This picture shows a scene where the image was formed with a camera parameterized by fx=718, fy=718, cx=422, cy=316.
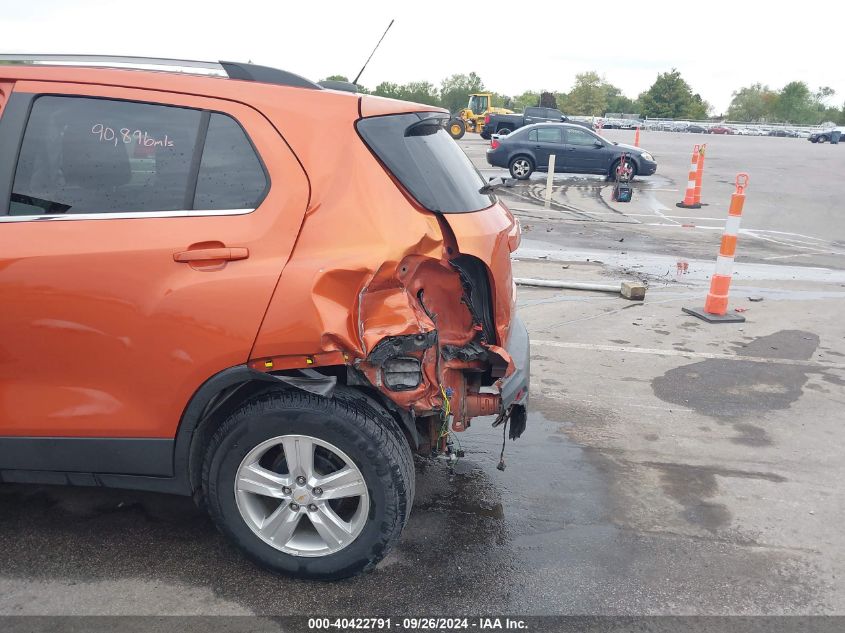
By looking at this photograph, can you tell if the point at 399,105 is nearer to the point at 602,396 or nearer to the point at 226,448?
the point at 226,448

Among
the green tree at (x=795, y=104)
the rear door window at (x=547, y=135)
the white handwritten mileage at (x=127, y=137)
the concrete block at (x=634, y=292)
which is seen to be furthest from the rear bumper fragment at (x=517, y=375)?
the green tree at (x=795, y=104)

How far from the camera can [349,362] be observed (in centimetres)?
280

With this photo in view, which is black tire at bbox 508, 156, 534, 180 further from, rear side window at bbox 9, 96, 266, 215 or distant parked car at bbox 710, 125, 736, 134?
distant parked car at bbox 710, 125, 736, 134

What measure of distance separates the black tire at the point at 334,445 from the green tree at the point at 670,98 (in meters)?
119

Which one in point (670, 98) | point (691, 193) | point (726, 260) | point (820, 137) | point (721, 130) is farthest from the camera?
point (670, 98)

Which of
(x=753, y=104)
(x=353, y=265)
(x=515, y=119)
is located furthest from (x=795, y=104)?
(x=353, y=265)

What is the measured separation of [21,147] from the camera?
2910 mm

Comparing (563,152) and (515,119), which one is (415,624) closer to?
(563,152)

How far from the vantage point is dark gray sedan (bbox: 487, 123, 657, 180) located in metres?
19.6

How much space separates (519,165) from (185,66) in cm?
1753

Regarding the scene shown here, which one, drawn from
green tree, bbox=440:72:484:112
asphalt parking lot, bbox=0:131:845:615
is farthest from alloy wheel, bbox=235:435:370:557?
green tree, bbox=440:72:484:112

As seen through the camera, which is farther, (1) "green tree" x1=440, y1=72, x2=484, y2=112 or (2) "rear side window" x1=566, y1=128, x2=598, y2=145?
(1) "green tree" x1=440, y1=72, x2=484, y2=112

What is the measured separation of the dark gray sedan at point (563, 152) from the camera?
1959cm

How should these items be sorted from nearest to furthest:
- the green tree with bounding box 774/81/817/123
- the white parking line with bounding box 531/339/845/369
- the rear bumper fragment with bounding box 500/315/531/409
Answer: the rear bumper fragment with bounding box 500/315/531/409 → the white parking line with bounding box 531/339/845/369 → the green tree with bounding box 774/81/817/123
